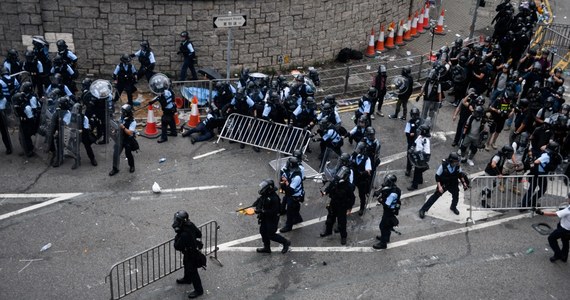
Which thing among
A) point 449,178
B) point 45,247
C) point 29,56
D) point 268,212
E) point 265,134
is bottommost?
point 45,247

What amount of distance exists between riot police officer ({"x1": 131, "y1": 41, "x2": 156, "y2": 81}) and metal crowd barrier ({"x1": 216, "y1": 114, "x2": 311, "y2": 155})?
2868 mm

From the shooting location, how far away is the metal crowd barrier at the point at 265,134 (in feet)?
50.3

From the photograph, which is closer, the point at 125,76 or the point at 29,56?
the point at 29,56

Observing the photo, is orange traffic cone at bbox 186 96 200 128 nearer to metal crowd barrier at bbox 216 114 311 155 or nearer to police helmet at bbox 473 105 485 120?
metal crowd barrier at bbox 216 114 311 155

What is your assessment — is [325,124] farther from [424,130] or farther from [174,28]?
[174,28]

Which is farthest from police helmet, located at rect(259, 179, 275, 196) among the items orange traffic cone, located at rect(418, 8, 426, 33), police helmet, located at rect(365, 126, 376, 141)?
orange traffic cone, located at rect(418, 8, 426, 33)

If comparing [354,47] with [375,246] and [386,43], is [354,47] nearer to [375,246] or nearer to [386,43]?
[386,43]

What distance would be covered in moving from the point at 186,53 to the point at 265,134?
12.7 ft

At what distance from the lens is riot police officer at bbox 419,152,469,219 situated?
41.5 ft

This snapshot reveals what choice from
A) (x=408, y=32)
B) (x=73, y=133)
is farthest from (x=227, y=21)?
(x=408, y=32)

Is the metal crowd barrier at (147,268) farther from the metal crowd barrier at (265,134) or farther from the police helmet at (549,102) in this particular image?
the police helmet at (549,102)

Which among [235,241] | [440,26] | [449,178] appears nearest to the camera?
[235,241]

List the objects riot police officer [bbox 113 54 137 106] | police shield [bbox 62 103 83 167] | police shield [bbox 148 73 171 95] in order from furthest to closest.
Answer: riot police officer [bbox 113 54 137 106], police shield [bbox 148 73 171 95], police shield [bbox 62 103 83 167]

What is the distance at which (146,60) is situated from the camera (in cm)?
1722
